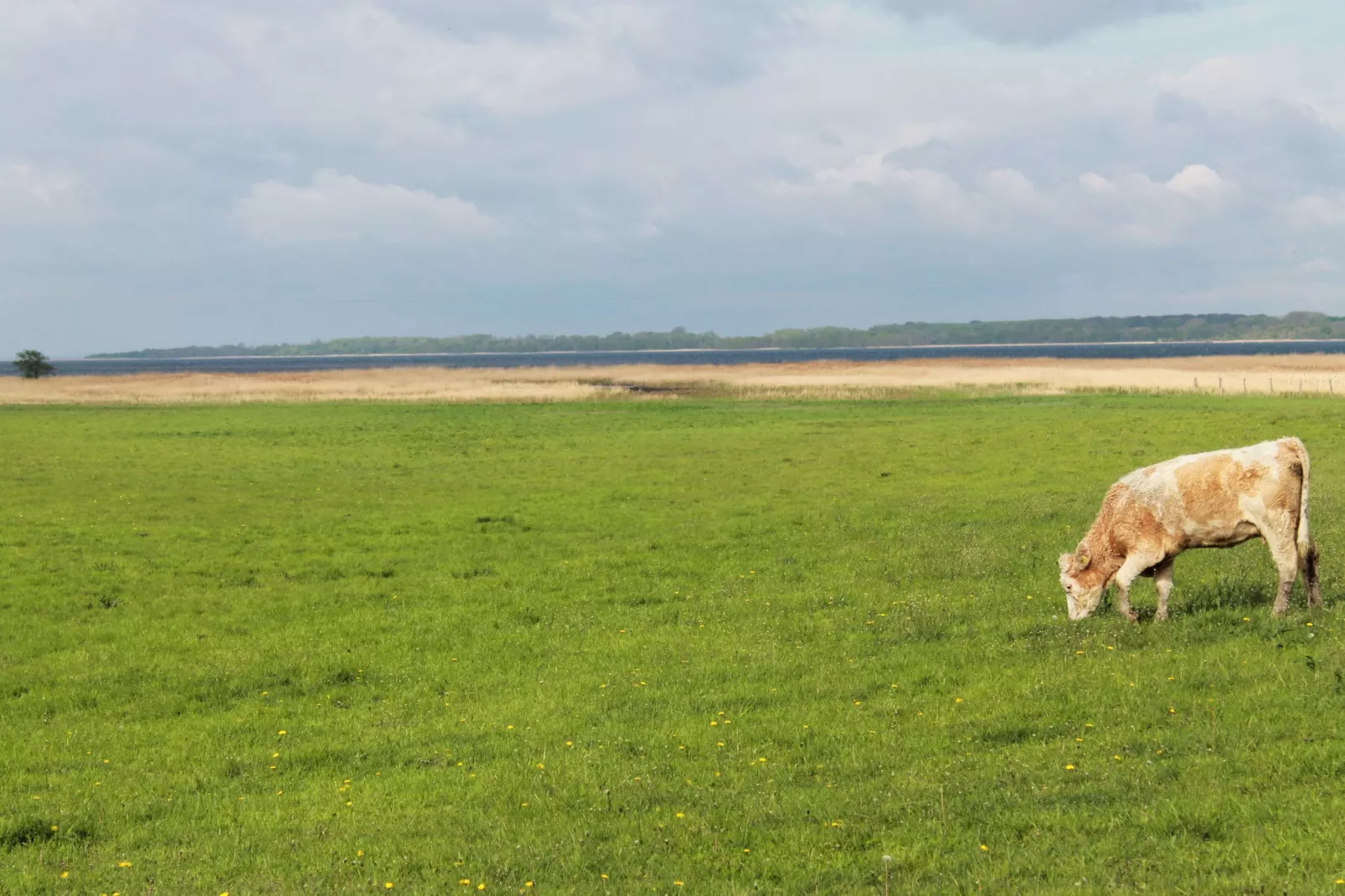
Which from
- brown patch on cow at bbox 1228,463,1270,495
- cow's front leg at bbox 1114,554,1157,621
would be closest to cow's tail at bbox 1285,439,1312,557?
brown patch on cow at bbox 1228,463,1270,495

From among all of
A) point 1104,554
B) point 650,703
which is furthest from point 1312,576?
point 650,703

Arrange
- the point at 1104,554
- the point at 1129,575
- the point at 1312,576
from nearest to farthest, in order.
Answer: the point at 1312,576, the point at 1129,575, the point at 1104,554

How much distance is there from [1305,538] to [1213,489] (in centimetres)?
137

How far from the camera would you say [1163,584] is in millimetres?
15391

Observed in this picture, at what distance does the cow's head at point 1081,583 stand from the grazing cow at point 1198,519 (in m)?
0.01

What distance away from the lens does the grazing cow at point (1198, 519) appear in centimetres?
1447

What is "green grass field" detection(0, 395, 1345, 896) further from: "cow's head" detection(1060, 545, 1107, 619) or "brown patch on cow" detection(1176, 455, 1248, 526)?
"brown patch on cow" detection(1176, 455, 1248, 526)

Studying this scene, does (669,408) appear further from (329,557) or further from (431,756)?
(431,756)

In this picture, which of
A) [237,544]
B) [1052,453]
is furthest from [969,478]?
[237,544]

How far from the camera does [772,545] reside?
25.1 meters

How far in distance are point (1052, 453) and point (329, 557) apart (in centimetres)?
2708

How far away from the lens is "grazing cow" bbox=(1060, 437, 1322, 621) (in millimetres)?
14469

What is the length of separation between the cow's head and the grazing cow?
1 cm

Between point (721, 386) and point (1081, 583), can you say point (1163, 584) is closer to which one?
point (1081, 583)
